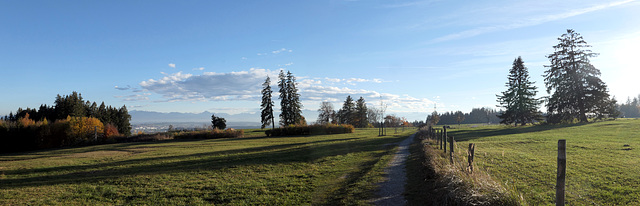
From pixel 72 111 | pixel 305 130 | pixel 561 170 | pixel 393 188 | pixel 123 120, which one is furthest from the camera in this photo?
pixel 123 120

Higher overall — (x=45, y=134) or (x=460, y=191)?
(x=45, y=134)

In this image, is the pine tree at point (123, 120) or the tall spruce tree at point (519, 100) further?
the pine tree at point (123, 120)

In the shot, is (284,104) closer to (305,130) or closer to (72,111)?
(305,130)

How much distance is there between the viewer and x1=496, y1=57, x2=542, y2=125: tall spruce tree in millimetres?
49969

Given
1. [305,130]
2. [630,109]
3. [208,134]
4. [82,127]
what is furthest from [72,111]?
[630,109]

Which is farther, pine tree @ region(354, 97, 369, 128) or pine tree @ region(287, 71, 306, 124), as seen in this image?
pine tree @ region(354, 97, 369, 128)

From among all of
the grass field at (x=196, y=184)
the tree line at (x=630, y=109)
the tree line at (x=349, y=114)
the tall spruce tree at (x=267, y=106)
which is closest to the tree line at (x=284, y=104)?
the tall spruce tree at (x=267, y=106)

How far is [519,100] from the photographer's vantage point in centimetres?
5031

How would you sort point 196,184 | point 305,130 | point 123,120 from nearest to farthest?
point 196,184 < point 305,130 < point 123,120

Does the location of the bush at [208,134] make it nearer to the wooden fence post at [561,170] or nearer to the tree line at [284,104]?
the tree line at [284,104]

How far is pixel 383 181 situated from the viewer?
9.95 metres

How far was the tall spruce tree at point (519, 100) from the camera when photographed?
4997 cm

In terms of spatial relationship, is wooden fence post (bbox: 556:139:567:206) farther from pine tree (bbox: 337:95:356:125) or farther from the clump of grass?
pine tree (bbox: 337:95:356:125)

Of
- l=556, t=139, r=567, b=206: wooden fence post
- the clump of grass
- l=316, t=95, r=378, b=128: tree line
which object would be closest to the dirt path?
the clump of grass
